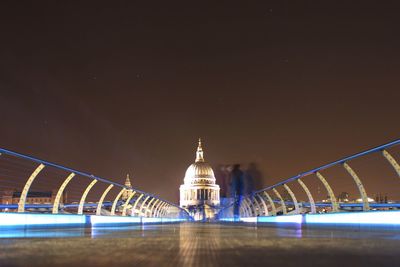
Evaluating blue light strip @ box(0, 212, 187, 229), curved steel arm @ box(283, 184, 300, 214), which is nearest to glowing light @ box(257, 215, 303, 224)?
curved steel arm @ box(283, 184, 300, 214)

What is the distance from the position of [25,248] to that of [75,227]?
1151 cm

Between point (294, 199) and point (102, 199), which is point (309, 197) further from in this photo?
point (102, 199)

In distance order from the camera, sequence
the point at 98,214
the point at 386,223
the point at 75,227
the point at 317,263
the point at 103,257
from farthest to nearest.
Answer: the point at 98,214, the point at 75,227, the point at 386,223, the point at 103,257, the point at 317,263

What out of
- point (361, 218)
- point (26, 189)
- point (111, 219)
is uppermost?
point (26, 189)

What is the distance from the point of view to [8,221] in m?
14.3

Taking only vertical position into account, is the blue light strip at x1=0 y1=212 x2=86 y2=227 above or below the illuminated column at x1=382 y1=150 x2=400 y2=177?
below

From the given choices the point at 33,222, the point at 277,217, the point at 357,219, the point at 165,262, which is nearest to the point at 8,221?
the point at 33,222

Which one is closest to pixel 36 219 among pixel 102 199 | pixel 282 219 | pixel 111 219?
pixel 102 199

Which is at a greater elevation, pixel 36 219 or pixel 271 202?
pixel 271 202

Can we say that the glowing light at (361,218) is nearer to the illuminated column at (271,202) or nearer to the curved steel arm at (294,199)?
the curved steel arm at (294,199)

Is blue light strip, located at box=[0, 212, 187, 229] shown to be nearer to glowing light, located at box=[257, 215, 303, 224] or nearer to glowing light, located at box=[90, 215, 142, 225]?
glowing light, located at box=[90, 215, 142, 225]

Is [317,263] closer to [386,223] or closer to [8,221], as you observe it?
[386,223]

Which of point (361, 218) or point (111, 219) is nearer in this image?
point (361, 218)

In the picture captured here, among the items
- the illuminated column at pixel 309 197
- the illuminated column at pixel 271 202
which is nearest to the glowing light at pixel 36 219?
the illuminated column at pixel 309 197
